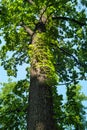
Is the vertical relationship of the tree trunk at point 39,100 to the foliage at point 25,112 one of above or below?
below

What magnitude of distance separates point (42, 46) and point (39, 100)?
224 cm

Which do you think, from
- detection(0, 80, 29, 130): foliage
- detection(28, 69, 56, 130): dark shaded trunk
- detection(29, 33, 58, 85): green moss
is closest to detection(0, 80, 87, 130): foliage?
detection(0, 80, 29, 130): foliage

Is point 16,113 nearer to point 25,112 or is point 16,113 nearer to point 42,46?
point 25,112

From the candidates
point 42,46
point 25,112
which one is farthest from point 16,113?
point 42,46

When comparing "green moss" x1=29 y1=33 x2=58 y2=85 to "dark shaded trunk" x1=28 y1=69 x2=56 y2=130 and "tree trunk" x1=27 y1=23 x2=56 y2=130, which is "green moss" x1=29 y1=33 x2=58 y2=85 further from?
"dark shaded trunk" x1=28 y1=69 x2=56 y2=130

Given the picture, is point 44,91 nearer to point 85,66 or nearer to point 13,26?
point 13,26

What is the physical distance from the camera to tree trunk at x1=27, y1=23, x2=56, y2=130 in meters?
8.45

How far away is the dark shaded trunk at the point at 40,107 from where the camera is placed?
27.6 feet

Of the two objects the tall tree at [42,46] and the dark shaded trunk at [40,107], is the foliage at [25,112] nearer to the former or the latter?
the tall tree at [42,46]

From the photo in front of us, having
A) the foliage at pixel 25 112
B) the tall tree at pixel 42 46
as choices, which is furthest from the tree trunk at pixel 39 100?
the foliage at pixel 25 112

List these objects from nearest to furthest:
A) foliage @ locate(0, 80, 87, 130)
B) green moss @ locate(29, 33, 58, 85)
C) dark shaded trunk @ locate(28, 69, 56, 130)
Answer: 1. dark shaded trunk @ locate(28, 69, 56, 130)
2. green moss @ locate(29, 33, 58, 85)
3. foliage @ locate(0, 80, 87, 130)

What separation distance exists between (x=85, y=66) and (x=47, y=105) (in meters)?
4.60

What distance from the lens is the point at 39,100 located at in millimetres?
9141

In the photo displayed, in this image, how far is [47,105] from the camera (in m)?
9.07
